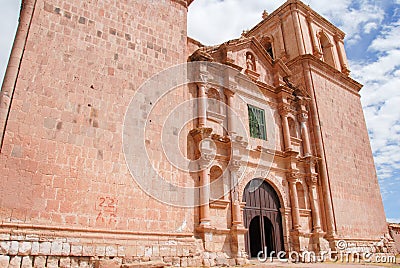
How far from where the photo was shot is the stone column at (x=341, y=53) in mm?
17875

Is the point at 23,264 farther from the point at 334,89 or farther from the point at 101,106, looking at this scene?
the point at 334,89

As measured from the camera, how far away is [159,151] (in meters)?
8.62

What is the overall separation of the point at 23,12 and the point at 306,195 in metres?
11.4

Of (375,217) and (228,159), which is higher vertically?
(228,159)

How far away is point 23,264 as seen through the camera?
5965mm

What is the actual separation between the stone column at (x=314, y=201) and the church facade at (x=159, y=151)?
49 millimetres

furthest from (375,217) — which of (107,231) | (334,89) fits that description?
(107,231)

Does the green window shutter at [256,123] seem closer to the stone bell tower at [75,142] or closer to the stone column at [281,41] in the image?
the stone bell tower at [75,142]

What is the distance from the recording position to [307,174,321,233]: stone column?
12.1 metres

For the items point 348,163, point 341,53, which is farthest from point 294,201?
point 341,53

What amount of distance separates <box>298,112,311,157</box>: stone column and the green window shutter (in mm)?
2293

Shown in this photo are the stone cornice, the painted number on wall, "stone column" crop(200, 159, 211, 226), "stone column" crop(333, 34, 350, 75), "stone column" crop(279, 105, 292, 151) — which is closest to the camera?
the painted number on wall

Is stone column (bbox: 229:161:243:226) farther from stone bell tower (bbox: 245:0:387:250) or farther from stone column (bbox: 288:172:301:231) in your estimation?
stone bell tower (bbox: 245:0:387:250)

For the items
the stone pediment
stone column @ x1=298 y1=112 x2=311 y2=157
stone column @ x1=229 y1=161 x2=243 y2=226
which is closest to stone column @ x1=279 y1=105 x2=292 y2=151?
stone column @ x1=298 y1=112 x2=311 y2=157
